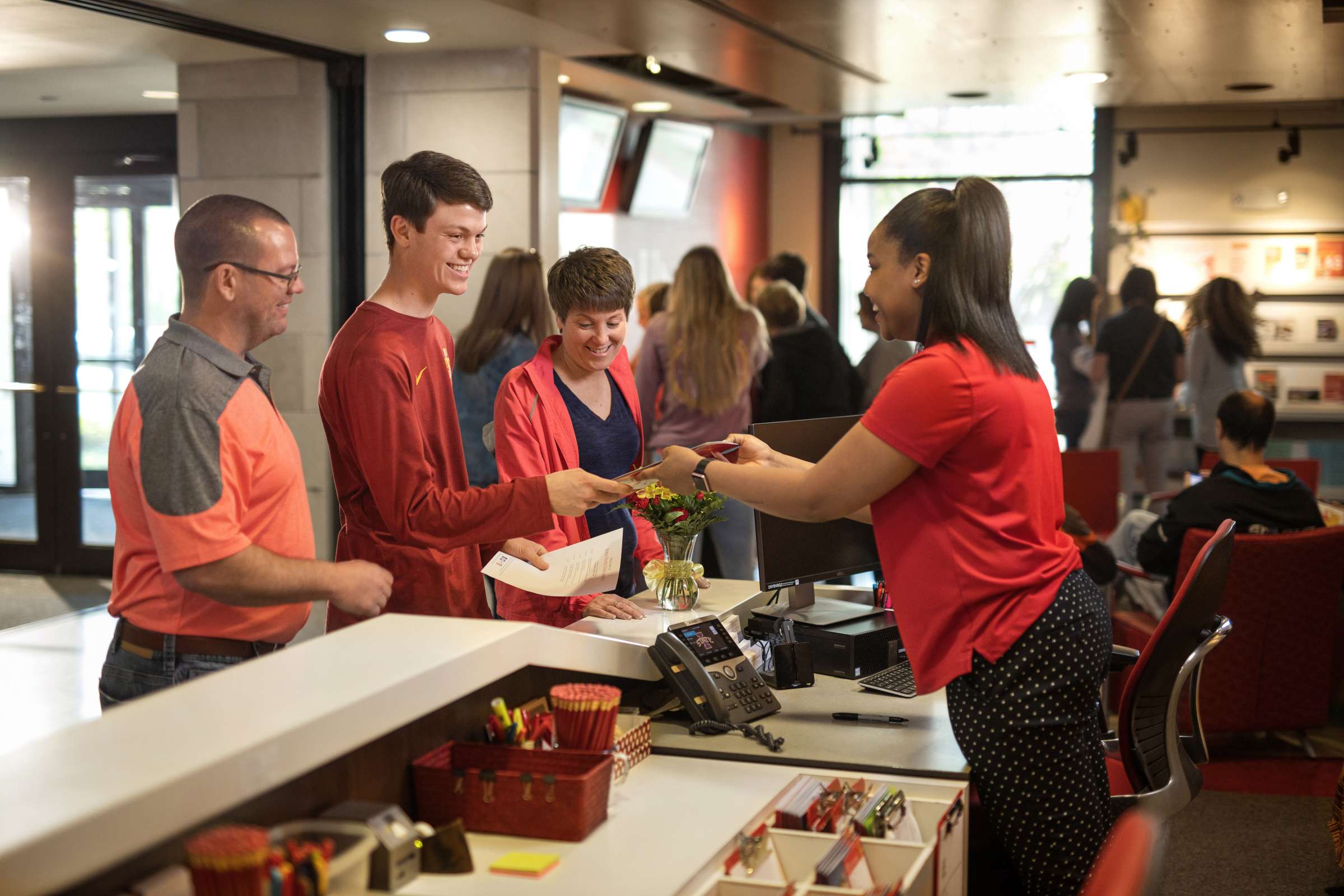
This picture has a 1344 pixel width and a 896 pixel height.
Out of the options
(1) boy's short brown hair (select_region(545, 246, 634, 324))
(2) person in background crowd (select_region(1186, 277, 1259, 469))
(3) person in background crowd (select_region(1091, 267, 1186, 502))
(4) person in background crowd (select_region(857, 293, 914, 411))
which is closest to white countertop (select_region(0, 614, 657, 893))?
(1) boy's short brown hair (select_region(545, 246, 634, 324))

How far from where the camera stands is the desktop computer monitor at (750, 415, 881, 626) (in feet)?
9.01

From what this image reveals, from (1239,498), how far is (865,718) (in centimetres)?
269

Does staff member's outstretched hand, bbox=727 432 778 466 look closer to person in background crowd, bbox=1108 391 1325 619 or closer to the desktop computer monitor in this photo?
the desktop computer monitor

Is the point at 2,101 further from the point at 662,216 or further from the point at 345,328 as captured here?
the point at 345,328

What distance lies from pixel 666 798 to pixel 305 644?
0.57 meters

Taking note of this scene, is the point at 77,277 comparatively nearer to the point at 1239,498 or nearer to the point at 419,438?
the point at 419,438

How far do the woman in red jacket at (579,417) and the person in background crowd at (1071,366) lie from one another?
529 cm

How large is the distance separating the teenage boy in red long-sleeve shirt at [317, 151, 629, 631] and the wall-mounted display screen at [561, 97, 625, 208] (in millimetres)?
5017

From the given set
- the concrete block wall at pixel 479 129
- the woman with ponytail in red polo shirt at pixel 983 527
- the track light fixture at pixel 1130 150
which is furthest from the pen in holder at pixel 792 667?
the track light fixture at pixel 1130 150

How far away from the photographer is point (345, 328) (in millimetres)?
2322

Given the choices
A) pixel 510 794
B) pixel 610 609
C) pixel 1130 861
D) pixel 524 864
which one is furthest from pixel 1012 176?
pixel 1130 861

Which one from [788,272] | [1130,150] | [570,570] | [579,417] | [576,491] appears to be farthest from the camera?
[1130,150]

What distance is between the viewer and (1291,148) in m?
9.08

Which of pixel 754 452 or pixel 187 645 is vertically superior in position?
pixel 754 452
